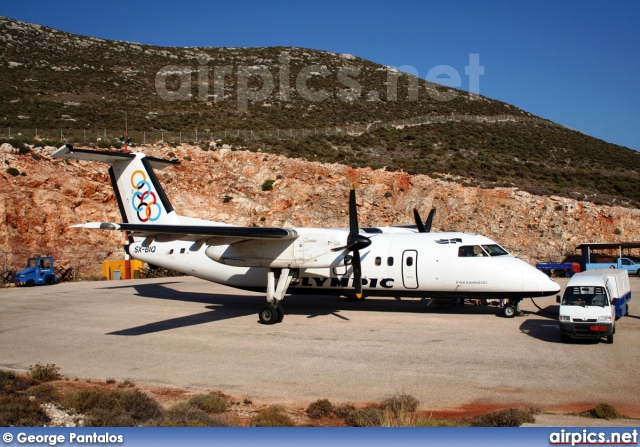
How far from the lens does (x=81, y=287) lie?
29.7 m

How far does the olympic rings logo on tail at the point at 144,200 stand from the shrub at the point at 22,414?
13.9 meters

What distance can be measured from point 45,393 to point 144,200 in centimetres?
1348

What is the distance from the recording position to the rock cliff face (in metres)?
36.9

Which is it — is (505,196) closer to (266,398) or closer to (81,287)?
(81,287)

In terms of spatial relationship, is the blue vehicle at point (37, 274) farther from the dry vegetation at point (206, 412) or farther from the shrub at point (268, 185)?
the dry vegetation at point (206, 412)

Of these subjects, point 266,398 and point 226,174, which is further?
point 226,174

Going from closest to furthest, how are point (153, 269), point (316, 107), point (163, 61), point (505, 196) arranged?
point (153, 269) → point (505, 196) → point (316, 107) → point (163, 61)

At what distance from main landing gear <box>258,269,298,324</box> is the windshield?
29.9 feet

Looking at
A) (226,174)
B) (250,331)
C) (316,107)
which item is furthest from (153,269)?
(316,107)

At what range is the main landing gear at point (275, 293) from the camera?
18391 millimetres

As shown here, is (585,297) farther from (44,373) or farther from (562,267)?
(562,267)

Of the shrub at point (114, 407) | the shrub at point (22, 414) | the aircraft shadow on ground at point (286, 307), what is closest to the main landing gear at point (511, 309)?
the aircraft shadow on ground at point (286, 307)

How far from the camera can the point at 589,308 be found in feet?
47.1

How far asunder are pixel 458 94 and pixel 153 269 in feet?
180
